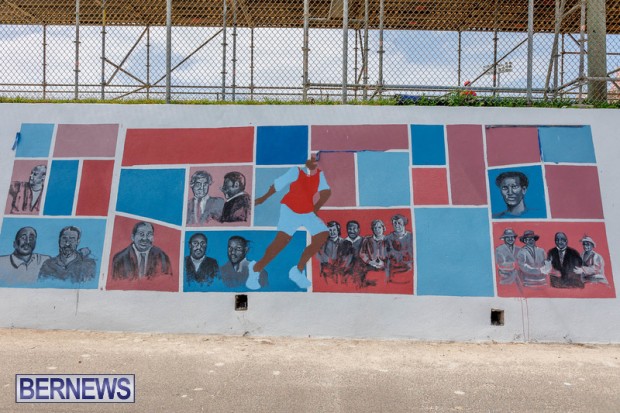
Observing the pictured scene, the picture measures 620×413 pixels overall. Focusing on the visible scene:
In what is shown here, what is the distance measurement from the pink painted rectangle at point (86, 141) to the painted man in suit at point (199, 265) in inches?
70.7

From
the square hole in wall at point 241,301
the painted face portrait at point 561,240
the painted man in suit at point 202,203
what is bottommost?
the square hole in wall at point 241,301

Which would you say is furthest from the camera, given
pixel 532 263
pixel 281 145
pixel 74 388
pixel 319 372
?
pixel 281 145

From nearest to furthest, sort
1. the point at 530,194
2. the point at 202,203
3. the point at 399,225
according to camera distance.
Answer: the point at 399,225, the point at 530,194, the point at 202,203

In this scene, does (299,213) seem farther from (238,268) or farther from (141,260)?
(141,260)

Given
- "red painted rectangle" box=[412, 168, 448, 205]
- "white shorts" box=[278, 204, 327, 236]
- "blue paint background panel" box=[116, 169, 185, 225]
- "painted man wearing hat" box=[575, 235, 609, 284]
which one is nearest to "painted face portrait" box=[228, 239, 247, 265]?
"white shorts" box=[278, 204, 327, 236]

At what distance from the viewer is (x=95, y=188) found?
6992 millimetres

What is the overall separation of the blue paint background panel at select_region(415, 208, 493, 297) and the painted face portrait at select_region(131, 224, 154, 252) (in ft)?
10.8

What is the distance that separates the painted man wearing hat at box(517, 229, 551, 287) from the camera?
6.36 meters

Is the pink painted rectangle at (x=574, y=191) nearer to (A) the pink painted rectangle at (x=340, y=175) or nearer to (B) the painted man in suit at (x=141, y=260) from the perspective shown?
(A) the pink painted rectangle at (x=340, y=175)

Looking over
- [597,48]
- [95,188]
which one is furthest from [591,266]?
[95,188]

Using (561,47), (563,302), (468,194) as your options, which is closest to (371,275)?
(468,194)

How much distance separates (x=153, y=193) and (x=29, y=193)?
1.67m

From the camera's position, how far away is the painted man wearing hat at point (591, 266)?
638 centimetres

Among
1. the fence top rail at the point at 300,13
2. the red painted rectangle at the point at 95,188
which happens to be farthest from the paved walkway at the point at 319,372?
the fence top rail at the point at 300,13
